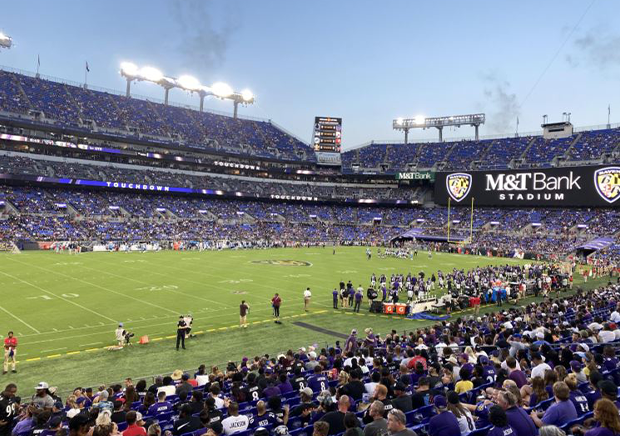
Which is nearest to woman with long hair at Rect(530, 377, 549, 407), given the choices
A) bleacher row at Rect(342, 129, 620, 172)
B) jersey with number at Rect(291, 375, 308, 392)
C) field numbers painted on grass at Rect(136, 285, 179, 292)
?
jersey with number at Rect(291, 375, 308, 392)

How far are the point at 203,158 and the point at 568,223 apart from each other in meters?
62.4

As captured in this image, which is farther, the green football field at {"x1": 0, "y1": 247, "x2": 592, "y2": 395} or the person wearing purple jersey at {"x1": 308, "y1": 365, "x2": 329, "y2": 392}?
the green football field at {"x1": 0, "y1": 247, "x2": 592, "y2": 395}

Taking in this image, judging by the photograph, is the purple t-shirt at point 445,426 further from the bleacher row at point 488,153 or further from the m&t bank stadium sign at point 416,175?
the m&t bank stadium sign at point 416,175

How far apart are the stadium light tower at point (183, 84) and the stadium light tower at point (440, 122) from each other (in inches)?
1385

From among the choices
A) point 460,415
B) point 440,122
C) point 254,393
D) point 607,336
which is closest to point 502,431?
point 460,415

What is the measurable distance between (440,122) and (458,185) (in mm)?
23273

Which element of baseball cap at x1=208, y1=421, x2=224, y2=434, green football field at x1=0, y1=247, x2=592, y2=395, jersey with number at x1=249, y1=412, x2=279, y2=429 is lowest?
green football field at x1=0, y1=247, x2=592, y2=395

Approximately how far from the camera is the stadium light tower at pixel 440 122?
93.6 metres

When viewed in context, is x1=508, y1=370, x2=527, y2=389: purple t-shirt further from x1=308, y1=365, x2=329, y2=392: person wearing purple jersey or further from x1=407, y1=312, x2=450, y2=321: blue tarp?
x1=407, y1=312, x2=450, y2=321: blue tarp

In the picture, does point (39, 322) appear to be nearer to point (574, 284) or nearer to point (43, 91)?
point (574, 284)

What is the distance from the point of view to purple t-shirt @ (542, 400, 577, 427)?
5.63 meters

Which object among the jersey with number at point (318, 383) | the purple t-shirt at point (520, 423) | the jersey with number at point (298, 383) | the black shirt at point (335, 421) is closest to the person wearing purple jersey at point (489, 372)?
the jersey with number at point (318, 383)

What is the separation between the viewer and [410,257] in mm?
52750

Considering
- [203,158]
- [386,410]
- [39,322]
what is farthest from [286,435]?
[203,158]
